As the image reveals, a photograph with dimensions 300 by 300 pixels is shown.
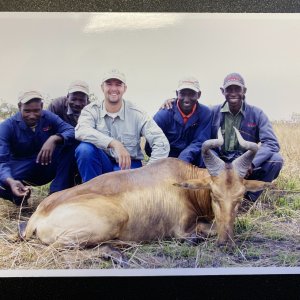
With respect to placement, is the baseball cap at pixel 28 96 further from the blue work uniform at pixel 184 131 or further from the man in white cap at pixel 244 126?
the man in white cap at pixel 244 126

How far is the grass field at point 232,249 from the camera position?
7.91 feet

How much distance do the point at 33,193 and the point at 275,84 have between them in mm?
1504

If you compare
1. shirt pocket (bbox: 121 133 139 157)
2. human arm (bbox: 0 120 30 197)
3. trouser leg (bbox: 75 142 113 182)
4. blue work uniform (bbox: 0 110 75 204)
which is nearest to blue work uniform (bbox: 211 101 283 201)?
shirt pocket (bbox: 121 133 139 157)

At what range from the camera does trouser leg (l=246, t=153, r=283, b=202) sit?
2506mm

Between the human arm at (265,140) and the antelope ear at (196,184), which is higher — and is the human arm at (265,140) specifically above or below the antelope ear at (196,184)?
above

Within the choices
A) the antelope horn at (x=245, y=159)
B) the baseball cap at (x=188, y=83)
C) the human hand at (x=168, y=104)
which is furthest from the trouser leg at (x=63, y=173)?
the antelope horn at (x=245, y=159)

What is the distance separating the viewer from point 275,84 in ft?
8.46

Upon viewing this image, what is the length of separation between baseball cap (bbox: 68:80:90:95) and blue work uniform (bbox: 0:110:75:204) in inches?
7.2

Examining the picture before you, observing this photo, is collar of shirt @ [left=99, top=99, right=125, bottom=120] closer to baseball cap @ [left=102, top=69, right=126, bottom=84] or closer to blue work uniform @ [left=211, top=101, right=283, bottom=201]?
baseball cap @ [left=102, top=69, right=126, bottom=84]

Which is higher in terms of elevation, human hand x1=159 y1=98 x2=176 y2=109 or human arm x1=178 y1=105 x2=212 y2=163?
human hand x1=159 y1=98 x2=176 y2=109

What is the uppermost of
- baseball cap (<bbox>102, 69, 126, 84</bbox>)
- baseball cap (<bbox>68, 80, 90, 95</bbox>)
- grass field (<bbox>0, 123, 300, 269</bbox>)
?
baseball cap (<bbox>102, 69, 126, 84</bbox>)

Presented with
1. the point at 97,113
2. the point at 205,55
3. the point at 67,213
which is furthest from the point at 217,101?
the point at 67,213
